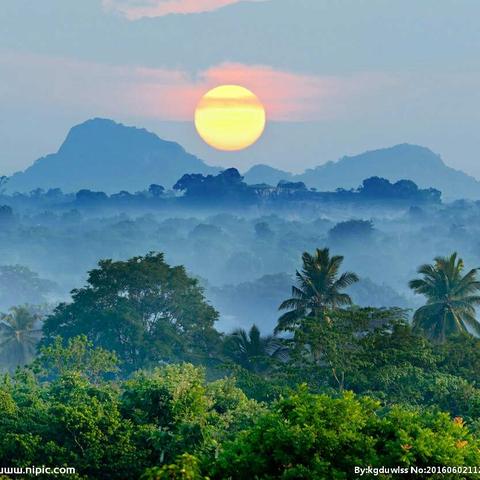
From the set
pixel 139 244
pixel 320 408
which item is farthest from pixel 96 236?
pixel 320 408

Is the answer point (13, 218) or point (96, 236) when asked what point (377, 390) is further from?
point (13, 218)

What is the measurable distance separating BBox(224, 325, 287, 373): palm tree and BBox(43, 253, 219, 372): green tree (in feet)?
30.3

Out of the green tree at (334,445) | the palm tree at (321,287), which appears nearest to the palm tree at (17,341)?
the palm tree at (321,287)

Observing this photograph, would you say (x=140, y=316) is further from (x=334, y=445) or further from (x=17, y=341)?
(x=334, y=445)

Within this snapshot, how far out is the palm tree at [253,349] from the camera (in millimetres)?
41031

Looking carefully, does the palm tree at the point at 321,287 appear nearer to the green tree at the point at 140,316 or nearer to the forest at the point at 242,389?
the forest at the point at 242,389

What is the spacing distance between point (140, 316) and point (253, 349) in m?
15.2

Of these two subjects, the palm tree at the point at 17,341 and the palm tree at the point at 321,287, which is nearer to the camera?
the palm tree at the point at 321,287

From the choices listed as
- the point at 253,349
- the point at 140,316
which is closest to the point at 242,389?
the point at 253,349

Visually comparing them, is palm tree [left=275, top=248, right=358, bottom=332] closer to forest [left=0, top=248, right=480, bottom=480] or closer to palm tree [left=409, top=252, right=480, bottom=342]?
forest [left=0, top=248, right=480, bottom=480]

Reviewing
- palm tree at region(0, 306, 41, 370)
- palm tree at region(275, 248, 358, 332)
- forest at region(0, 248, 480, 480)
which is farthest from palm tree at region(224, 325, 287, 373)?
palm tree at region(0, 306, 41, 370)

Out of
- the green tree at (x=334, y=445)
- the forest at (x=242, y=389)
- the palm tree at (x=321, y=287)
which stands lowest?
the green tree at (x=334, y=445)

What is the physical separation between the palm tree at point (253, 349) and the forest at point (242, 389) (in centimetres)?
6

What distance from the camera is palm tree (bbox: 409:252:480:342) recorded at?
46.2 m
